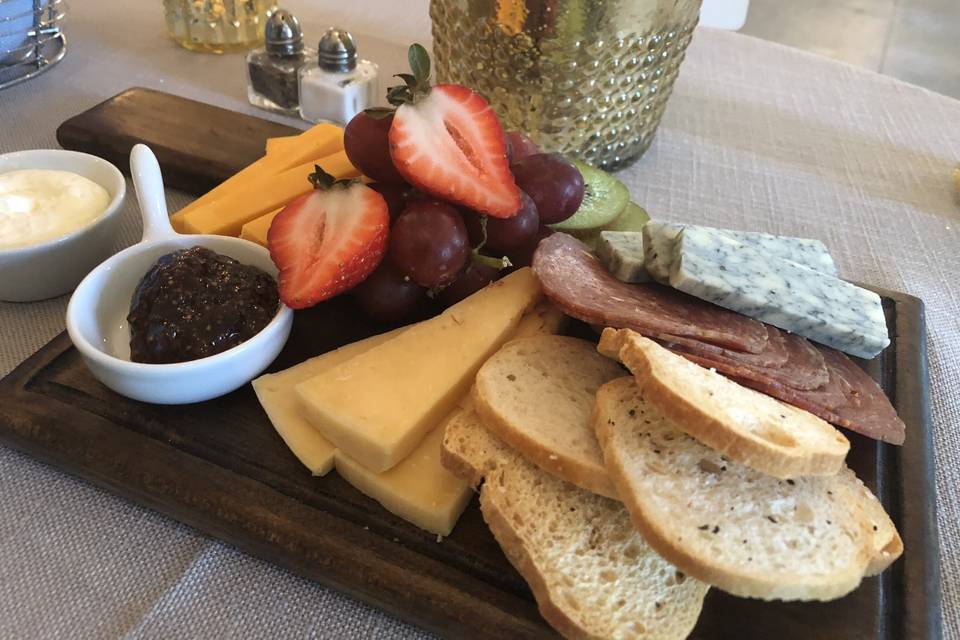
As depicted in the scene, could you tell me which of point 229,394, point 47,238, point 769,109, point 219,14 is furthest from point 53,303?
point 769,109

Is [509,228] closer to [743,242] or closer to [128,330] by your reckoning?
[743,242]

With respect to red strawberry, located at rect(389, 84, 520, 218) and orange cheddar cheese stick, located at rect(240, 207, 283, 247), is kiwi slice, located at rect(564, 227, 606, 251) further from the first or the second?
orange cheddar cheese stick, located at rect(240, 207, 283, 247)

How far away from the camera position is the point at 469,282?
4.07 ft

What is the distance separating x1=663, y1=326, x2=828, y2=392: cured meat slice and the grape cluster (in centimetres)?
34

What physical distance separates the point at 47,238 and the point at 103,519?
→ 559mm

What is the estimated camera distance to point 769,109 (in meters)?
2.29

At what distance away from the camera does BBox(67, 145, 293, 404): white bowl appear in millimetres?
1025

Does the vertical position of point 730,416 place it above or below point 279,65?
below

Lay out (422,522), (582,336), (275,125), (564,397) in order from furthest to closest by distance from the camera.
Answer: (275,125), (582,336), (564,397), (422,522)

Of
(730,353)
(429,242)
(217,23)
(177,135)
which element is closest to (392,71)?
(217,23)

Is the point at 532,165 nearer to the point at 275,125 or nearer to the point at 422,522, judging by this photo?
the point at 422,522

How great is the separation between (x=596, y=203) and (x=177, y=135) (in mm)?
1015

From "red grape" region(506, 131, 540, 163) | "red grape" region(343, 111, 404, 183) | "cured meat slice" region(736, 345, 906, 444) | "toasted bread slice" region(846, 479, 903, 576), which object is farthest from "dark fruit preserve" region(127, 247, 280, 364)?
"toasted bread slice" region(846, 479, 903, 576)

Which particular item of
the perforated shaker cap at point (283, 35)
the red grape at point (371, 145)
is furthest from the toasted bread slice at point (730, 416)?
the perforated shaker cap at point (283, 35)
